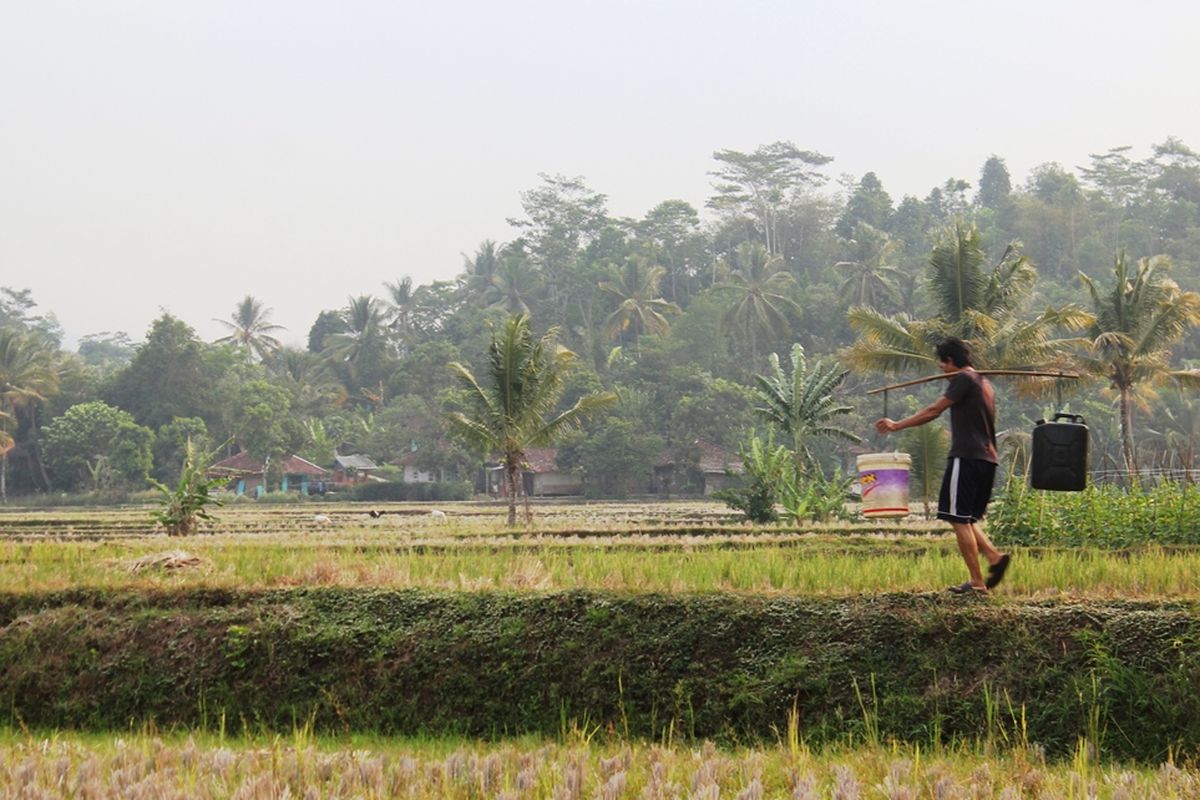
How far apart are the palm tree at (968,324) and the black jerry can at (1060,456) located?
18627 millimetres

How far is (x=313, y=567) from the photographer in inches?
351

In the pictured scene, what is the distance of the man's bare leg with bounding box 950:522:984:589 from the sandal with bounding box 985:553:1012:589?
0.16 ft

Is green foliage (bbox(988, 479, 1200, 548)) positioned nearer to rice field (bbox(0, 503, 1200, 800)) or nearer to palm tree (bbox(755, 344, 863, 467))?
rice field (bbox(0, 503, 1200, 800))

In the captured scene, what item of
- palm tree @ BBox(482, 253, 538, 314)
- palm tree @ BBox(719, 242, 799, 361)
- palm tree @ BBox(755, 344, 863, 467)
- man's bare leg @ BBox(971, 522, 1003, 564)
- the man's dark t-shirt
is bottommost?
man's bare leg @ BBox(971, 522, 1003, 564)

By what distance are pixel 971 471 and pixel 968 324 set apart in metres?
21.0

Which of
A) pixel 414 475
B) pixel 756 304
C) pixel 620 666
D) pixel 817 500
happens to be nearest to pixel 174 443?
pixel 414 475

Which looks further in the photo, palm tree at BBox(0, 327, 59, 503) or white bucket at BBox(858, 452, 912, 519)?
palm tree at BBox(0, 327, 59, 503)

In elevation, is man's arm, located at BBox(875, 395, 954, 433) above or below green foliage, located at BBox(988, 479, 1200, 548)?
above

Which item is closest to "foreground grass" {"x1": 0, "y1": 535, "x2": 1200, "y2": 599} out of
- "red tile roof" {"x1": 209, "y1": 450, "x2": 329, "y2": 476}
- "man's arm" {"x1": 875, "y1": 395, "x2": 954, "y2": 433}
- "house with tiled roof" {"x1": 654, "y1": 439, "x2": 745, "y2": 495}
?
"man's arm" {"x1": 875, "y1": 395, "x2": 954, "y2": 433}

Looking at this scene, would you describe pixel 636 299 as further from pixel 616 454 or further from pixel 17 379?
pixel 17 379

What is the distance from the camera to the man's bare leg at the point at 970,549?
6750 mm

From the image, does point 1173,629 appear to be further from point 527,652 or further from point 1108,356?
point 1108,356

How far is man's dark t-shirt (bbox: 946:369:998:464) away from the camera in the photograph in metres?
6.93

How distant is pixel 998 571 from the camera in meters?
6.83
